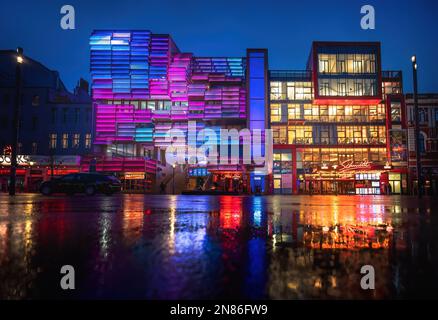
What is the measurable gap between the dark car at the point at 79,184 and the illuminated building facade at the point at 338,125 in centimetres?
3078

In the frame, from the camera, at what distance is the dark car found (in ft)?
63.7

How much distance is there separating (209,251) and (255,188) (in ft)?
143

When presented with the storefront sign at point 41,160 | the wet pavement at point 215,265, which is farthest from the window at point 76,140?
the wet pavement at point 215,265

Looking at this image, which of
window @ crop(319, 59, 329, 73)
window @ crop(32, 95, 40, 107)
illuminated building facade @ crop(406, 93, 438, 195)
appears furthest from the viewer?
window @ crop(319, 59, 329, 73)

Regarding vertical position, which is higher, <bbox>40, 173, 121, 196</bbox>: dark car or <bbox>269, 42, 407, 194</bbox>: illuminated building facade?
<bbox>269, 42, 407, 194</bbox>: illuminated building facade

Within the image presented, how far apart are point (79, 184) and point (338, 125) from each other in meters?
40.6

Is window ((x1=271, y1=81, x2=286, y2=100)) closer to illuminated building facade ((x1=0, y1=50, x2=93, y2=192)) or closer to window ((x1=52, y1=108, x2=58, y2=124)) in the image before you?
illuminated building facade ((x1=0, y1=50, x2=93, y2=192))

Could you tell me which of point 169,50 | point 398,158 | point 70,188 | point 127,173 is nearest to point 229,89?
point 169,50

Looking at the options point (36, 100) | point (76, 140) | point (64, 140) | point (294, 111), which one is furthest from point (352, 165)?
point (36, 100)

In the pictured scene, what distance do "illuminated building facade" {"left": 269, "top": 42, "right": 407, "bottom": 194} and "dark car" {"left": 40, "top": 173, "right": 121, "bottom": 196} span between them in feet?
101

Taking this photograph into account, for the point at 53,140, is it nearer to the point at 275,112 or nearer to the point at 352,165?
the point at 275,112

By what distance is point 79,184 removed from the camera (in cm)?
1947

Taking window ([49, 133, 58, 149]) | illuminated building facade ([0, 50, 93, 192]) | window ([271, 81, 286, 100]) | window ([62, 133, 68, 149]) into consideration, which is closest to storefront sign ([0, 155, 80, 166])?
illuminated building facade ([0, 50, 93, 192])
